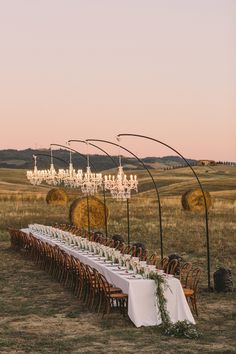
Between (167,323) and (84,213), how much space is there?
22.6m

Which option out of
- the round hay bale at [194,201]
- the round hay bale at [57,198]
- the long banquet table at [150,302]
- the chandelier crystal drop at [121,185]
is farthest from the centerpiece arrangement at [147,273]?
the round hay bale at [57,198]

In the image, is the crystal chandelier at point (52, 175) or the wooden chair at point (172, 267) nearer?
the wooden chair at point (172, 267)

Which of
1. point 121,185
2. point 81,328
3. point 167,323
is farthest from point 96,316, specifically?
point 121,185

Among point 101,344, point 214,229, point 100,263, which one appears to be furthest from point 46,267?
point 214,229

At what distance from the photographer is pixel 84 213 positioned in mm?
35406

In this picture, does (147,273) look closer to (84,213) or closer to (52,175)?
(52,175)

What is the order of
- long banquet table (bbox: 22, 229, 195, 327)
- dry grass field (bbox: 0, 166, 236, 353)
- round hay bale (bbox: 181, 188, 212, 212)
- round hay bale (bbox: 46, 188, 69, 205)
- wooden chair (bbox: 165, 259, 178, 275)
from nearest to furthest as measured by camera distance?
dry grass field (bbox: 0, 166, 236, 353) < long banquet table (bbox: 22, 229, 195, 327) < wooden chair (bbox: 165, 259, 178, 275) < round hay bale (bbox: 181, 188, 212, 212) < round hay bale (bbox: 46, 188, 69, 205)

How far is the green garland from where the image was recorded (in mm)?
12242

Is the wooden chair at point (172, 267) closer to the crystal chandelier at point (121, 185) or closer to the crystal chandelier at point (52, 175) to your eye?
the crystal chandelier at point (121, 185)

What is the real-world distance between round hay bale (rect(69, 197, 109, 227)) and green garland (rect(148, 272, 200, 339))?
21.6 m

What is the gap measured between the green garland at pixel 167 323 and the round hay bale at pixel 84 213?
21.6 meters

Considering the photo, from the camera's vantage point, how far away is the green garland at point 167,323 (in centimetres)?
1224

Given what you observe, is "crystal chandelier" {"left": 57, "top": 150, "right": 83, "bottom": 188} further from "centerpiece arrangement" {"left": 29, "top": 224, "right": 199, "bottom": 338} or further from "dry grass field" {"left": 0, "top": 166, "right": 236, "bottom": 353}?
"centerpiece arrangement" {"left": 29, "top": 224, "right": 199, "bottom": 338}

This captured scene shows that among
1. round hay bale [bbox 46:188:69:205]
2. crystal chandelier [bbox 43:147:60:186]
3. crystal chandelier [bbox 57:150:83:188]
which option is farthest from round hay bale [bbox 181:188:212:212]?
crystal chandelier [bbox 57:150:83:188]
